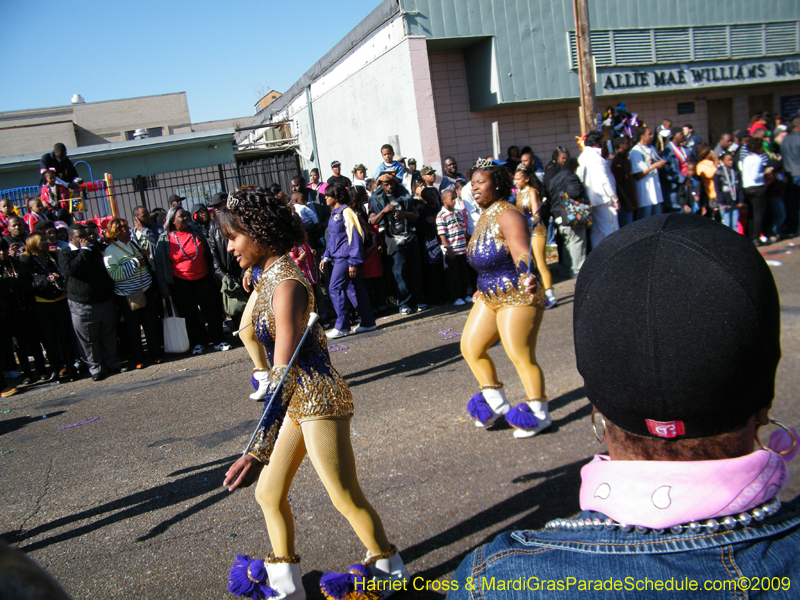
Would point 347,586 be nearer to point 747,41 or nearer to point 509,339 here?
point 509,339

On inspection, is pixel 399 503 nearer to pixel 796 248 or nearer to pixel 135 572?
pixel 135 572

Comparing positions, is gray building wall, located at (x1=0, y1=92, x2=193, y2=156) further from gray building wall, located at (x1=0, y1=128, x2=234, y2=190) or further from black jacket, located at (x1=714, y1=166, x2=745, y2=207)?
black jacket, located at (x1=714, y1=166, x2=745, y2=207)

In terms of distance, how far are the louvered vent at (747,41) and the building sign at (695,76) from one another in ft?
0.86

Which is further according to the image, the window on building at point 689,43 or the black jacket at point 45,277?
the window on building at point 689,43

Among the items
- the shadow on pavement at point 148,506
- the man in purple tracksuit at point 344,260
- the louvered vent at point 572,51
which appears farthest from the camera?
the louvered vent at point 572,51

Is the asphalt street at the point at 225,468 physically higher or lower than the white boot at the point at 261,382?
lower

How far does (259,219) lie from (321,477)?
4.14ft

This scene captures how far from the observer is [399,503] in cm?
370

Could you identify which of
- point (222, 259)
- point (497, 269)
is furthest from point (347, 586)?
point (222, 259)

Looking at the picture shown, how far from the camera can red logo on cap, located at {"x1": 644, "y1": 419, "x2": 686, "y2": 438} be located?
1.05 metres

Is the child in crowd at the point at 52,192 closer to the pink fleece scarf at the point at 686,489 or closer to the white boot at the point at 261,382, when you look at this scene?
the white boot at the point at 261,382

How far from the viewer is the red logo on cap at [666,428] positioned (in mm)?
1047

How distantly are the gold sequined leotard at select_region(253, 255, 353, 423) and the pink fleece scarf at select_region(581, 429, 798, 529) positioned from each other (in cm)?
178

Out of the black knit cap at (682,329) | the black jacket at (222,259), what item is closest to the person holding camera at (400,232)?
the black jacket at (222,259)
